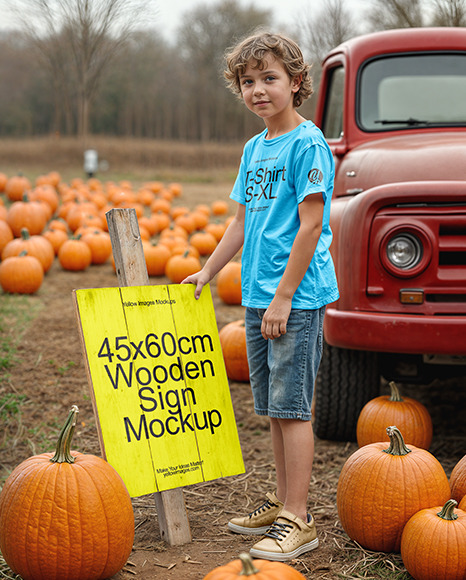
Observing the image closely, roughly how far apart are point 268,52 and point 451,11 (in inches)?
246

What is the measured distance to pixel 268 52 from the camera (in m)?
2.42

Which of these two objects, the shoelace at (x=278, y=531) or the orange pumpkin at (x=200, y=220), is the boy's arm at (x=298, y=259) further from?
the orange pumpkin at (x=200, y=220)

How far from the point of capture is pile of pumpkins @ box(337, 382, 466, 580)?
2.25m

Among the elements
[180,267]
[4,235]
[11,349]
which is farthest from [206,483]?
[4,235]

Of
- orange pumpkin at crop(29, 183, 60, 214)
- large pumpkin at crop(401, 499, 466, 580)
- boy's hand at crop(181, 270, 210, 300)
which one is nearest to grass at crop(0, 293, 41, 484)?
boy's hand at crop(181, 270, 210, 300)

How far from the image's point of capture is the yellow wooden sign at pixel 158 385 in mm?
2504

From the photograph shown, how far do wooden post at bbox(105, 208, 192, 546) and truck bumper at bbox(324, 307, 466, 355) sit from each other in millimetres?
973

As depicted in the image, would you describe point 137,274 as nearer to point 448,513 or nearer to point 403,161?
point 448,513

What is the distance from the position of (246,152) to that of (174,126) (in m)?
41.1

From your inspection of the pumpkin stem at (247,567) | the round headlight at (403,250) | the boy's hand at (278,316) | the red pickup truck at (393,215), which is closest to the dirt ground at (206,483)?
the red pickup truck at (393,215)

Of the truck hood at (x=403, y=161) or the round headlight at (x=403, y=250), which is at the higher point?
the truck hood at (x=403, y=161)

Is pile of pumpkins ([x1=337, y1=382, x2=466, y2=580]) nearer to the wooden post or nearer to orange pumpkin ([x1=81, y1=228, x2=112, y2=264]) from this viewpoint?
the wooden post

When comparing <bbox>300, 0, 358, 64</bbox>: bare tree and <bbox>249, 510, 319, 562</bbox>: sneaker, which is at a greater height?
<bbox>300, 0, 358, 64</bbox>: bare tree

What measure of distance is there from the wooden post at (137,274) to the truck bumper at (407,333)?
0.97 m
